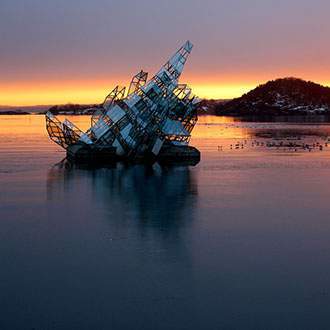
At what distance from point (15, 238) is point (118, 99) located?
89.2 ft

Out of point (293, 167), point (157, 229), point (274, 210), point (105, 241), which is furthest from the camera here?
point (293, 167)

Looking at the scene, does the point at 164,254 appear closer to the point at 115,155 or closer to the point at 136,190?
the point at 136,190

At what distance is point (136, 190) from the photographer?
105ft

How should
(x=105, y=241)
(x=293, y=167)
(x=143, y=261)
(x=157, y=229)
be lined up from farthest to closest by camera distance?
(x=293, y=167) < (x=157, y=229) < (x=105, y=241) < (x=143, y=261)

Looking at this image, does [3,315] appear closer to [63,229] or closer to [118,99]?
[63,229]

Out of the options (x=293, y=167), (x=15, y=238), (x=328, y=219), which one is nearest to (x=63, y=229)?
(x=15, y=238)

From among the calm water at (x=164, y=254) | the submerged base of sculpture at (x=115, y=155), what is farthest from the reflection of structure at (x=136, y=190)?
the submerged base of sculpture at (x=115, y=155)

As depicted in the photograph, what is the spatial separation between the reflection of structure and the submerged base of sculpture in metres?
1.79

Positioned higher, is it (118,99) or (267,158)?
(118,99)

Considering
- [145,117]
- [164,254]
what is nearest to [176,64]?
[145,117]

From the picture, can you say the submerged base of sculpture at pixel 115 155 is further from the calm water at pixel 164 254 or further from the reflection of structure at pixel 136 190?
the calm water at pixel 164 254

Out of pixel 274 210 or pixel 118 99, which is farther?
pixel 118 99

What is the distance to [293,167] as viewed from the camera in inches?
1729

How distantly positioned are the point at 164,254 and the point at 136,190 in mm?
13903
